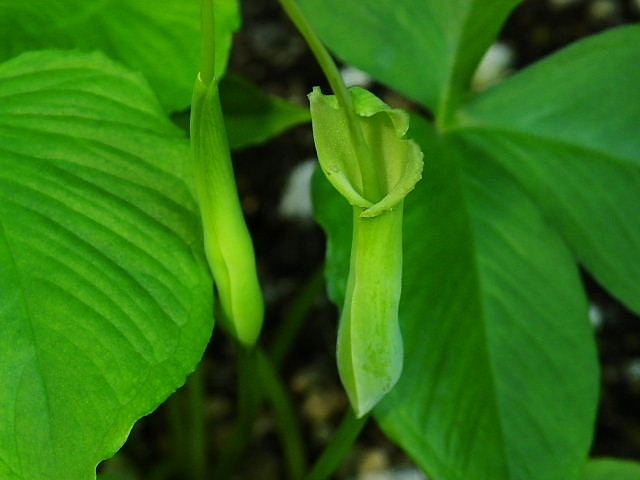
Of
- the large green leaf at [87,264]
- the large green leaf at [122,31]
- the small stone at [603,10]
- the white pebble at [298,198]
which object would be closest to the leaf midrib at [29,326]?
the large green leaf at [87,264]

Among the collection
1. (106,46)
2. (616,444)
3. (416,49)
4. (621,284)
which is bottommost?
(616,444)

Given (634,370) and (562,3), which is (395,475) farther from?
(562,3)

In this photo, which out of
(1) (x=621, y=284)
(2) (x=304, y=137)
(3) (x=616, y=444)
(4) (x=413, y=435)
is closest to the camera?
(4) (x=413, y=435)

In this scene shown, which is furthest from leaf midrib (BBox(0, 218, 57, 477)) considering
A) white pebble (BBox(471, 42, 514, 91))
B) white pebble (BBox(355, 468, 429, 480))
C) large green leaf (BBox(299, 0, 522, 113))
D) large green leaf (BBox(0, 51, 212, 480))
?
white pebble (BBox(471, 42, 514, 91))

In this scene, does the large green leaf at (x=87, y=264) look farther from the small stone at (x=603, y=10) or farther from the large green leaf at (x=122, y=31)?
the small stone at (x=603, y=10)

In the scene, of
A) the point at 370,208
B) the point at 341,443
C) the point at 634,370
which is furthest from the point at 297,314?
the point at 370,208

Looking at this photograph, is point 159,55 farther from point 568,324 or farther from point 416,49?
point 568,324

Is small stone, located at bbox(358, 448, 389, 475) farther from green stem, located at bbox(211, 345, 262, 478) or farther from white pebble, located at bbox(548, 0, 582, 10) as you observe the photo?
white pebble, located at bbox(548, 0, 582, 10)

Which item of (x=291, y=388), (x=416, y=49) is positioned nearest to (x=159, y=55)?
(x=416, y=49)
